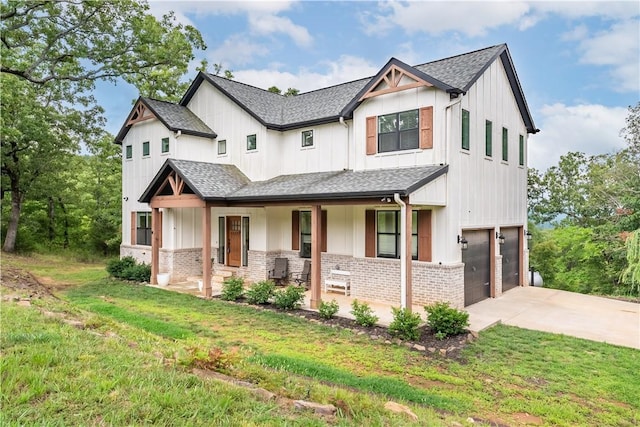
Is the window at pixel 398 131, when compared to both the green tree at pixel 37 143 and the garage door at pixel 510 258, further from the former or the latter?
the green tree at pixel 37 143

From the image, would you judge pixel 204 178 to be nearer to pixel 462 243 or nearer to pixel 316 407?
pixel 462 243

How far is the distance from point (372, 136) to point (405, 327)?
245 inches

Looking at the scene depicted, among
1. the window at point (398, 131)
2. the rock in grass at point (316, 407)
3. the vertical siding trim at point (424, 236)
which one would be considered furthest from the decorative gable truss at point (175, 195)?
the rock in grass at point (316, 407)

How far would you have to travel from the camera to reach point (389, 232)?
463 inches

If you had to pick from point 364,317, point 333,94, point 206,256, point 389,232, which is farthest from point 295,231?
point 364,317

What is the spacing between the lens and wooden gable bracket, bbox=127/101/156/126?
16.3 metres

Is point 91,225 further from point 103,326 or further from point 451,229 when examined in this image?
point 451,229

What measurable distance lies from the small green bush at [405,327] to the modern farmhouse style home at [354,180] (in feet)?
3.68

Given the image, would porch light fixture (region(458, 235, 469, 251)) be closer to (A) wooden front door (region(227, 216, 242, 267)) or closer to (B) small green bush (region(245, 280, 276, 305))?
(B) small green bush (region(245, 280, 276, 305))

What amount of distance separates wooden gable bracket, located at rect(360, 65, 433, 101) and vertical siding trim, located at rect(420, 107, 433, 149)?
0.74m

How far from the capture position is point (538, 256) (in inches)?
740

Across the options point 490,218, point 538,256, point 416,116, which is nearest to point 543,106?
point 538,256

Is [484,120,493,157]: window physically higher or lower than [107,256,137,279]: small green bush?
higher

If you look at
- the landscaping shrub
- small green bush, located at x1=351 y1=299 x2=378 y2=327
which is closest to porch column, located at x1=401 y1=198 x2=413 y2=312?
small green bush, located at x1=351 y1=299 x2=378 y2=327
